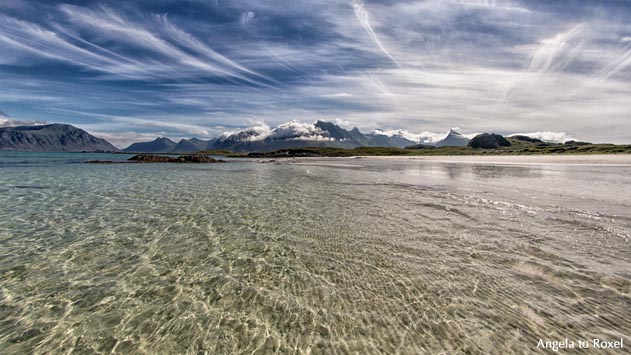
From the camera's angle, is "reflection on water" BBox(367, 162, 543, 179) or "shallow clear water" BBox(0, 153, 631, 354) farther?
"reflection on water" BBox(367, 162, 543, 179)

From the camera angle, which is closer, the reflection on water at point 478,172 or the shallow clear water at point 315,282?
the shallow clear water at point 315,282

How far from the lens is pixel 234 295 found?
758cm

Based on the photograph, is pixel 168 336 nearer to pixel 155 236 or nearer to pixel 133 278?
pixel 133 278

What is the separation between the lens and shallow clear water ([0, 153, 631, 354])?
5.82 metres

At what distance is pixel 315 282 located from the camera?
824 cm

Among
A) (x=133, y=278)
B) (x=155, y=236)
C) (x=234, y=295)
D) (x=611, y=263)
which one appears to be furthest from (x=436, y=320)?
(x=155, y=236)

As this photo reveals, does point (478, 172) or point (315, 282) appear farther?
point (478, 172)

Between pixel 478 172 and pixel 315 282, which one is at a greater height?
pixel 478 172

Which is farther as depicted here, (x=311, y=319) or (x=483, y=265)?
(x=483, y=265)

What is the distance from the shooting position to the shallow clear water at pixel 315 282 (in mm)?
5816

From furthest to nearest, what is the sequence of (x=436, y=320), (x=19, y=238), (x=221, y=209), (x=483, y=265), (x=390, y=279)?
1. (x=221, y=209)
2. (x=19, y=238)
3. (x=483, y=265)
4. (x=390, y=279)
5. (x=436, y=320)

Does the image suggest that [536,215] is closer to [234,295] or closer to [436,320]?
[436,320]

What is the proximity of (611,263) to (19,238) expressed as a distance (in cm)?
2300

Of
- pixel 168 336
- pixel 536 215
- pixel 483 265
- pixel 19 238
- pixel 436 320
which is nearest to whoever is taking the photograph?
pixel 168 336
